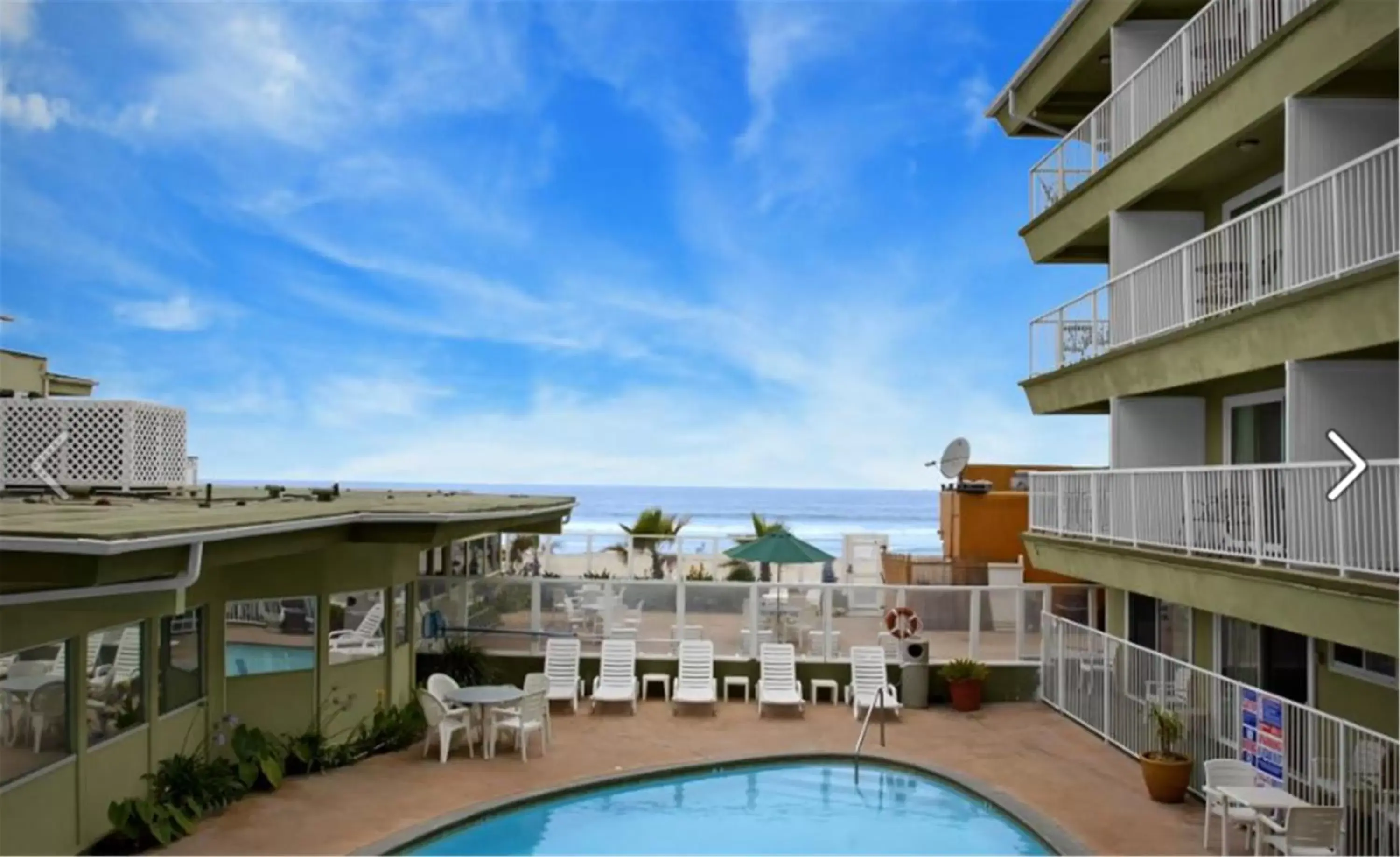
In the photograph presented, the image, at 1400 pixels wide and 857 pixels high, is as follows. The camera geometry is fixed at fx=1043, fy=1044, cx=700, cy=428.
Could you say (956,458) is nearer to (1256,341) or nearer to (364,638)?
(1256,341)

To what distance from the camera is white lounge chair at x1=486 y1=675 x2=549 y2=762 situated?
14609 mm

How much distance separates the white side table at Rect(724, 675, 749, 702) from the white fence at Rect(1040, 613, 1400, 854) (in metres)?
5.20

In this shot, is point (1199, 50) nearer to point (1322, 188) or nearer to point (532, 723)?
point (1322, 188)

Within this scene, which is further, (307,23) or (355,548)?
(307,23)

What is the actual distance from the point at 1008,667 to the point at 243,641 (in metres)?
12.5

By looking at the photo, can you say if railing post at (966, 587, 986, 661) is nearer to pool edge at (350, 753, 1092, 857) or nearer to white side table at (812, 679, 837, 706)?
white side table at (812, 679, 837, 706)

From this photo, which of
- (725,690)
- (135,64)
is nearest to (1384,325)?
(725,690)

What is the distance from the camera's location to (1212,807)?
1080cm

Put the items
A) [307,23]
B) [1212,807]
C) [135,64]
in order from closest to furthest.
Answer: [1212,807] → [135,64] → [307,23]

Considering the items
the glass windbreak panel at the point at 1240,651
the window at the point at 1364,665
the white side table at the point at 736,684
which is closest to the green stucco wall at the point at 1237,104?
the window at the point at 1364,665

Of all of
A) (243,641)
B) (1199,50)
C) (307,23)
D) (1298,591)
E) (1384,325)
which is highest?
(307,23)

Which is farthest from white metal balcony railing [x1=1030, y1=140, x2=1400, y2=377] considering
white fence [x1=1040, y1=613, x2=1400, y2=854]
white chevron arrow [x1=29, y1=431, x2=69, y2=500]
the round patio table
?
white chevron arrow [x1=29, y1=431, x2=69, y2=500]

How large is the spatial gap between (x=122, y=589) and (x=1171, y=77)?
14.2m

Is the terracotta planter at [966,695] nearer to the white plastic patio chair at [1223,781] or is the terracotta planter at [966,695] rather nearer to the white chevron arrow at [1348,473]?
the white plastic patio chair at [1223,781]
